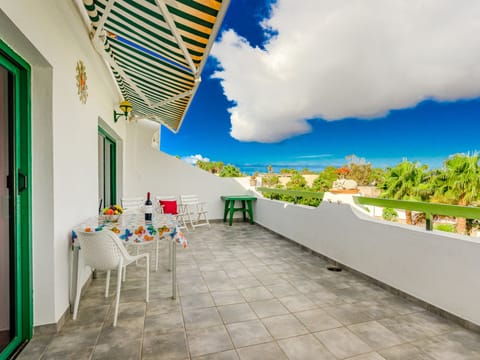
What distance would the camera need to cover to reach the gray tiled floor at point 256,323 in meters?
1.95

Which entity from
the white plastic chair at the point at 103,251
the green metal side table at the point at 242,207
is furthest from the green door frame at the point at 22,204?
the green metal side table at the point at 242,207

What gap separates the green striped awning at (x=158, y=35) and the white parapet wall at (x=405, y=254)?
3.07 meters

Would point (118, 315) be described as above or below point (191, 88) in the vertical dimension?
below

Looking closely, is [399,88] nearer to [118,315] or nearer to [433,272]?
[433,272]

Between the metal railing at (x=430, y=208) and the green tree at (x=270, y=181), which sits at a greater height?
the green tree at (x=270, y=181)

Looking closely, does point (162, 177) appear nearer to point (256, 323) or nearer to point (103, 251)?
point (103, 251)

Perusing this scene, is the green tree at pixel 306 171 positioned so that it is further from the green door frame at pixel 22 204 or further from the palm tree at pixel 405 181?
the green door frame at pixel 22 204

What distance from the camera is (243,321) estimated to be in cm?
241

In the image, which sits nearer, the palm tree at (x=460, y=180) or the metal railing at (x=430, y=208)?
the metal railing at (x=430, y=208)

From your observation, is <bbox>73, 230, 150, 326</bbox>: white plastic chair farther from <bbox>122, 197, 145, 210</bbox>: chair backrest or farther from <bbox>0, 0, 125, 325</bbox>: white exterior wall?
<bbox>122, 197, 145, 210</bbox>: chair backrest

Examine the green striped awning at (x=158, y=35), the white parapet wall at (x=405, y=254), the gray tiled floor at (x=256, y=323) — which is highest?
the green striped awning at (x=158, y=35)

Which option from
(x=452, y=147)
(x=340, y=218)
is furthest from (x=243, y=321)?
(x=452, y=147)

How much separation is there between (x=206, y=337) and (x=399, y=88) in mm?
30370

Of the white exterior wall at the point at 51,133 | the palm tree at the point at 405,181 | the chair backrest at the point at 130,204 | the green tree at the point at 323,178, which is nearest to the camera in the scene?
the white exterior wall at the point at 51,133
